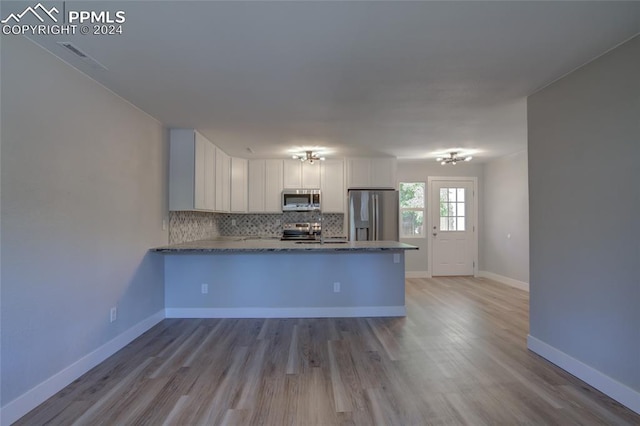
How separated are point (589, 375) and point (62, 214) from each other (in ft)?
13.3

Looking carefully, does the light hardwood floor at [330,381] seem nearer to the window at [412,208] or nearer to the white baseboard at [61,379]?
the white baseboard at [61,379]

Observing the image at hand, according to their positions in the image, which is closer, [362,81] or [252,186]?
[362,81]

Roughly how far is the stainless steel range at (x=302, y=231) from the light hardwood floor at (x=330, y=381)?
217 centimetres

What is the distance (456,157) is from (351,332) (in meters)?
3.63

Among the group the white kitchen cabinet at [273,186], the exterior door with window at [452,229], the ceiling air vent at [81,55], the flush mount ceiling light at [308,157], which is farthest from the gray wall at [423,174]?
the ceiling air vent at [81,55]

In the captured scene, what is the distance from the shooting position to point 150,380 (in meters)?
2.37

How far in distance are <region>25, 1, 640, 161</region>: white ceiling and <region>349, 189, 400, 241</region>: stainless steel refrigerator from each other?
1.97 metres

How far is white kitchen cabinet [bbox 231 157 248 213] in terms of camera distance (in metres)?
5.36

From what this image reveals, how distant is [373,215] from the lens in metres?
5.41

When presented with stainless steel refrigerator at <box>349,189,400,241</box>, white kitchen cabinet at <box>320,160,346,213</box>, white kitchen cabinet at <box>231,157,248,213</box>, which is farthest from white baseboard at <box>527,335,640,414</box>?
white kitchen cabinet at <box>231,157,248,213</box>

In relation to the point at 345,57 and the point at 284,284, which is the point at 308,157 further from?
the point at 345,57

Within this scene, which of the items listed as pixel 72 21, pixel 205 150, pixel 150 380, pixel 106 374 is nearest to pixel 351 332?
pixel 150 380

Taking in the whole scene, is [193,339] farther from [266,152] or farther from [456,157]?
[456,157]

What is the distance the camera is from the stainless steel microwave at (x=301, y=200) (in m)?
5.53
